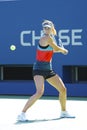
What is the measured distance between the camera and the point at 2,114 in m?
8.60

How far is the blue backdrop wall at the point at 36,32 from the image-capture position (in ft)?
39.8

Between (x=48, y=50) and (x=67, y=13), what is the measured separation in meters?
4.87

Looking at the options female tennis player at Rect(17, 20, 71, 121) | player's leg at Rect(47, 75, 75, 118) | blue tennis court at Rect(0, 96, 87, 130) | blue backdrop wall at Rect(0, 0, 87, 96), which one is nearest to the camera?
blue tennis court at Rect(0, 96, 87, 130)

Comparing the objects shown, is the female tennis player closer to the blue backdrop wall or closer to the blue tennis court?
the blue tennis court

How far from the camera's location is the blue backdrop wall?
12.1m

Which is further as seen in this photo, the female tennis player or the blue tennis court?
the female tennis player

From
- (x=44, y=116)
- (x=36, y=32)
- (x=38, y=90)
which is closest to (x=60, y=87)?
(x=38, y=90)

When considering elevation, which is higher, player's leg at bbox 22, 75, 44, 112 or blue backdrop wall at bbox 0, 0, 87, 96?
blue backdrop wall at bbox 0, 0, 87, 96

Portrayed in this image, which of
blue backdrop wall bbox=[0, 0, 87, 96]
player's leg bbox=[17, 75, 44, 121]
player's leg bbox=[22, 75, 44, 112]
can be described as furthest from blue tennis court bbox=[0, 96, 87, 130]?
blue backdrop wall bbox=[0, 0, 87, 96]

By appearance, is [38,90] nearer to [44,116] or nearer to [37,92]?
[37,92]

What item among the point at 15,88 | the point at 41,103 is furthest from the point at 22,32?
the point at 41,103

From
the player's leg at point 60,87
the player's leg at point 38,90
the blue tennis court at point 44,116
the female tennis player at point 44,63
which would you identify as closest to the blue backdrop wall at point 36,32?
the blue tennis court at point 44,116

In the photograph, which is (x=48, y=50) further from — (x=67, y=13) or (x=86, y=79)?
(x=86, y=79)

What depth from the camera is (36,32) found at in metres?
12.6
